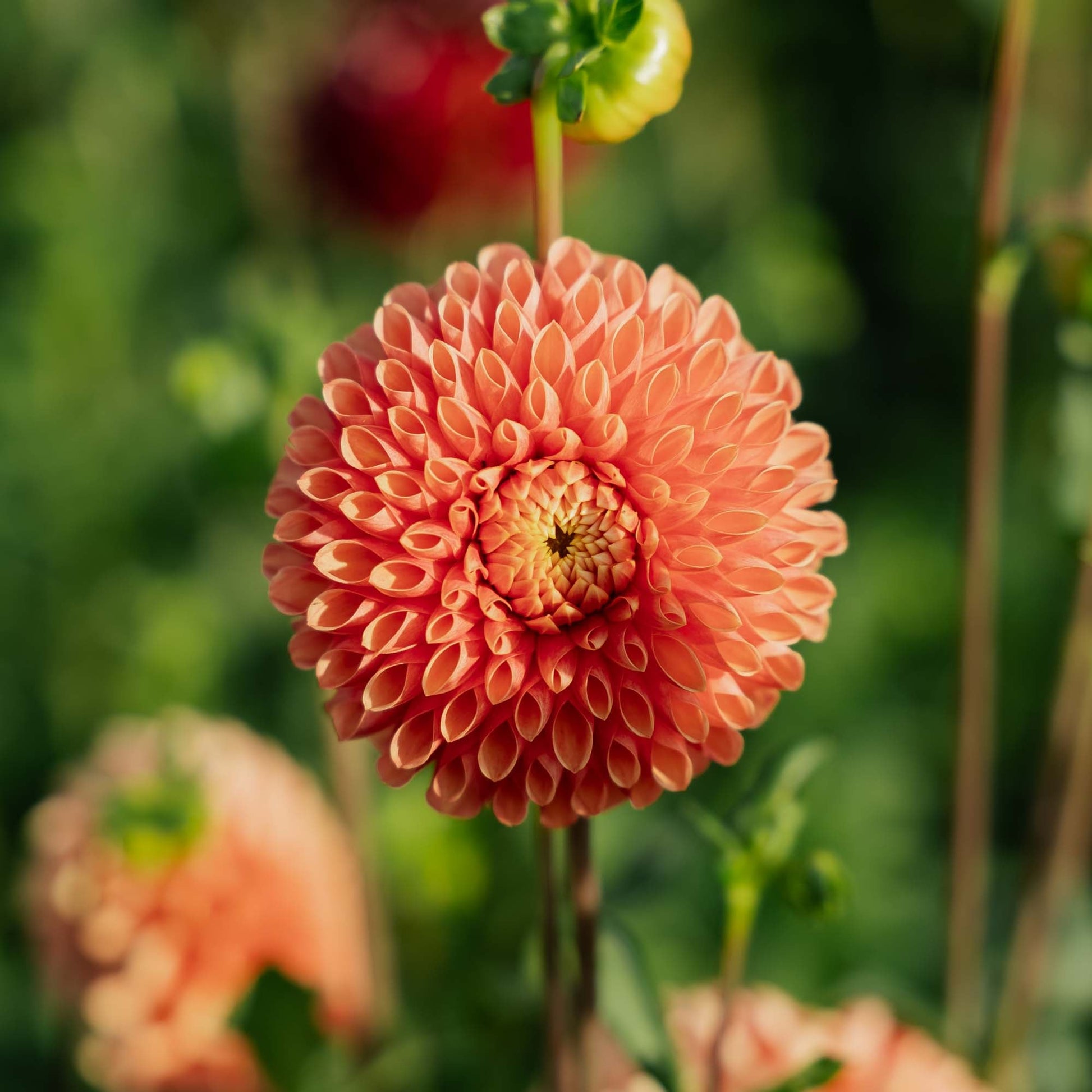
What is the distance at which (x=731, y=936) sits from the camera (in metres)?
0.71

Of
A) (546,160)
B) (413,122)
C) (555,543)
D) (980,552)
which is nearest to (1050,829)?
(980,552)

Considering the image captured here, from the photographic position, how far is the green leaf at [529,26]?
593mm

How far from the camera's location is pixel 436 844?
1.35m

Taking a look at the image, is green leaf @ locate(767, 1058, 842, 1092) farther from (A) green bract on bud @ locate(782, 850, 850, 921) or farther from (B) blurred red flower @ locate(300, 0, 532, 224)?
(B) blurred red flower @ locate(300, 0, 532, 224)

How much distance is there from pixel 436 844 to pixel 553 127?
0.98 meters

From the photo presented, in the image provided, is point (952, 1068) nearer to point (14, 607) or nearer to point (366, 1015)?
point (366, 1015)

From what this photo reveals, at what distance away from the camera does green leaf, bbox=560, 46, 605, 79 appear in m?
0.56

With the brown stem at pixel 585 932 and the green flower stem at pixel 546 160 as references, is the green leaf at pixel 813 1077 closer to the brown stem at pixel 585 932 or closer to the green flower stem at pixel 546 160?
the brown stem at pixel 585 932

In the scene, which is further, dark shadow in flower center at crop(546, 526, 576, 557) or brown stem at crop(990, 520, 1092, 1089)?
brown stem at crop(990, 520, 1092, 1089)

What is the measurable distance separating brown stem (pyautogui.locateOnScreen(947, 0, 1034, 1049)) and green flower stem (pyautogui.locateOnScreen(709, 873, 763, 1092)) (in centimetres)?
35

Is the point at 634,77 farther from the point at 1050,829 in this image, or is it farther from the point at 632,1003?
the point at 1050,829

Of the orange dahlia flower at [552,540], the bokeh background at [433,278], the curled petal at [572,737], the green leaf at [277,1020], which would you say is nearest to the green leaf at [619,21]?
the orange dahlia flower at [552,540]

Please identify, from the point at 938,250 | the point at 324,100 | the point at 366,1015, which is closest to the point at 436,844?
the point at 366,1015

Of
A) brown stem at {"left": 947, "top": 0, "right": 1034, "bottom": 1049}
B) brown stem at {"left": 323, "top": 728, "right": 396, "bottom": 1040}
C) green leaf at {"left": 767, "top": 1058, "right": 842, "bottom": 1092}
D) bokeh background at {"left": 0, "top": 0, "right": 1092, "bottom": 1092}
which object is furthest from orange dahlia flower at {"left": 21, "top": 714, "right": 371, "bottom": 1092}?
brown stem at {"left": 947, "top": 0, "right": 1034, "bottom": 1049}
